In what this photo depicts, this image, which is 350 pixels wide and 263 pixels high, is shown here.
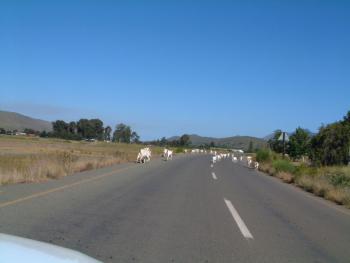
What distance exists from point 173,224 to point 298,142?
235 ft

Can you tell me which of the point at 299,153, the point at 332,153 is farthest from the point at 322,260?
the point at 299,153

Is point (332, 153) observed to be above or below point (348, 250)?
above

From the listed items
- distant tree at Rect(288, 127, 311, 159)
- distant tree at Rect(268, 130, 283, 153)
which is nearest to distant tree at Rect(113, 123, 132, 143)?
distant tree at Rect(268, 130, 283, 153)

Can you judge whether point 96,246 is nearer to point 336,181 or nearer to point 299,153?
point 336,181

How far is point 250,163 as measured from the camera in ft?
177

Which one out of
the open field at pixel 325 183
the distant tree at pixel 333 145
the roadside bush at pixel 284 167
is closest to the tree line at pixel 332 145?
the distant tree at pixel 333 145

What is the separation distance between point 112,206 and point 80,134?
180m

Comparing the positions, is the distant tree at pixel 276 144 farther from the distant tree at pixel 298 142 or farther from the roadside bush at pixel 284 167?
the roadside bush at pixel 284 167

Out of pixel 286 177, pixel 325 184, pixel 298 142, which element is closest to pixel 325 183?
pixel 325 184

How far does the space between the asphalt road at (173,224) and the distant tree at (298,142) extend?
62617mm

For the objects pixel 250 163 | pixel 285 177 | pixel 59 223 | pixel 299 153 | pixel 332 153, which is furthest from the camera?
pixel 299 153

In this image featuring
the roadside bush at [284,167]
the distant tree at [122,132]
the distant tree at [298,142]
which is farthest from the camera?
the distant tree at [122,132]

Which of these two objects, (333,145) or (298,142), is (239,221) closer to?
(333,145)

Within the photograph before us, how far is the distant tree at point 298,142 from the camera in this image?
8019 centimetres
